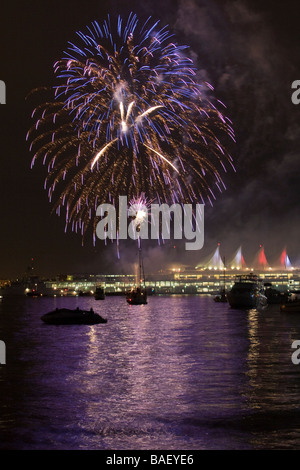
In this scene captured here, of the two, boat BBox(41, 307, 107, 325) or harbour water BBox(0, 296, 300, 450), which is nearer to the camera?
harbour water BBox(0, 296, 300, 450)

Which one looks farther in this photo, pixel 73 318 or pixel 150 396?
pixel 73 318

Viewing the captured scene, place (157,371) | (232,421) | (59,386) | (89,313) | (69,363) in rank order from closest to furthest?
(232,421) < (59,386) < (157,371) < (69,363) < (89,313)

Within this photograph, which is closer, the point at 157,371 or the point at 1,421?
the point at 1,421

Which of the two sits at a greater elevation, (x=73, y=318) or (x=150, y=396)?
(x=150, y=396)

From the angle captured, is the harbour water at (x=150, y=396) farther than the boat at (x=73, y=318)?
No
